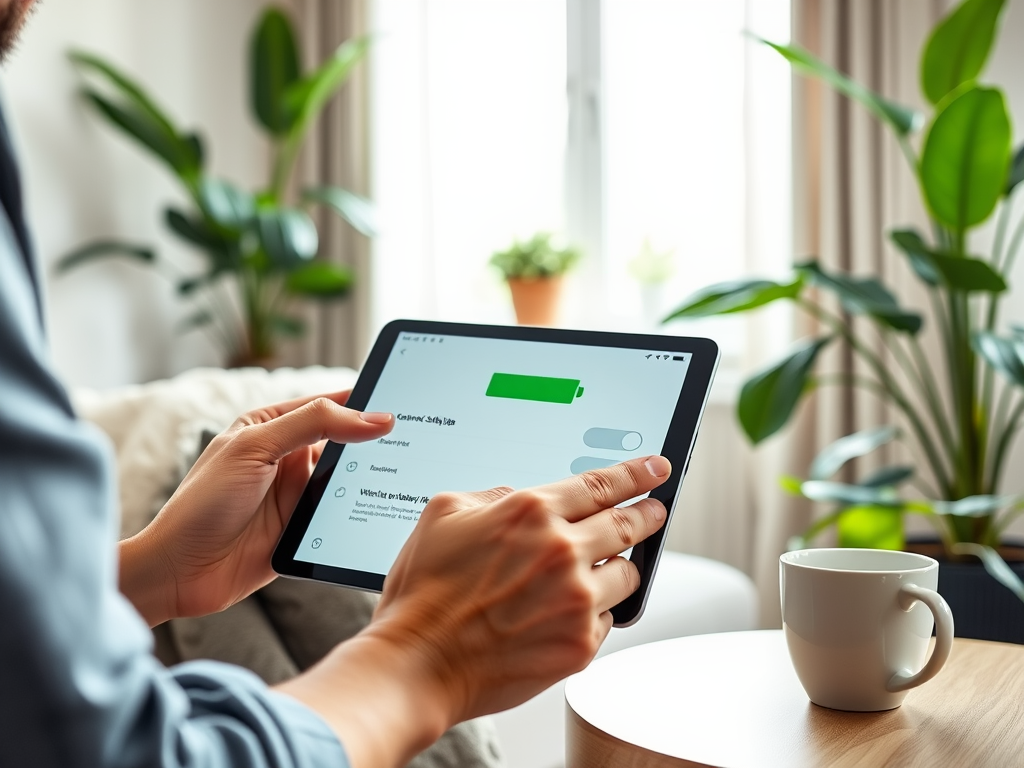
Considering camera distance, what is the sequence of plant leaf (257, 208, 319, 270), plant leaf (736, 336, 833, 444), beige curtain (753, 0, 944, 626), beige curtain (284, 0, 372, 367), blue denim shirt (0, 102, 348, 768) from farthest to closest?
beige curtain (284, 0, 372, 367) < plant leaf (257, 208, 319, 270) < beige curtain (753, 0, 944, 626) < plant leaf (736, 336, 833, 444) < blue denim shirt (0, 102, 348, 768)

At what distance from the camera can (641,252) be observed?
308 cm

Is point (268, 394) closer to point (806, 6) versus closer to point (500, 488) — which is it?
point (500, 488)

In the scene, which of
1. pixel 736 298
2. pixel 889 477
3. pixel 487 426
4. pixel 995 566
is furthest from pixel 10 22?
pixel 889 477

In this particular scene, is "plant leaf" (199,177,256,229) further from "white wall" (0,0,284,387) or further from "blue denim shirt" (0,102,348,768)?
"blue denim shirt" (0,102,348,768)

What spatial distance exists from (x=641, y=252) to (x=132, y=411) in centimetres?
169

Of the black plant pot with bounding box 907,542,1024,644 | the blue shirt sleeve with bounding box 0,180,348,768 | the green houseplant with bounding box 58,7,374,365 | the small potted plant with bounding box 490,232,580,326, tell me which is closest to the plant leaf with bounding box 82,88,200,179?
the green houseplant with bounding box 58,7,374,365

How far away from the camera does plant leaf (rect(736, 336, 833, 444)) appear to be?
75.8 inches

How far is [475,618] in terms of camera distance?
22.7 inches

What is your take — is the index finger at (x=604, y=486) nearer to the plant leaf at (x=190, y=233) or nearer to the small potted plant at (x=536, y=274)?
the small potted plant at (x=536, y=274)

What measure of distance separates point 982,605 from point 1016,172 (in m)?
0.75

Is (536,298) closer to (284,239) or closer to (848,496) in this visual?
(284,239)

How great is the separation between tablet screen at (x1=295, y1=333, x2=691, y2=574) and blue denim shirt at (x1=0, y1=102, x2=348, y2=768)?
379mm

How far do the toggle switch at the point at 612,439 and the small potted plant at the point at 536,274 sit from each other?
219cm

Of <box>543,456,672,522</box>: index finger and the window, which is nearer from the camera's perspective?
<box>543,456,672,522</box>: index finger
